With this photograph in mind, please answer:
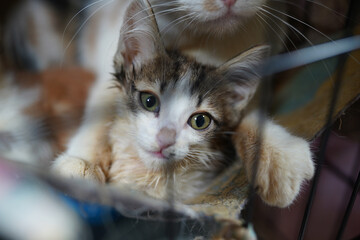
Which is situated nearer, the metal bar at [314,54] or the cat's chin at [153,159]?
the metal bar at [314,54]

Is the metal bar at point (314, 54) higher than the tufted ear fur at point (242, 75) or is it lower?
higher

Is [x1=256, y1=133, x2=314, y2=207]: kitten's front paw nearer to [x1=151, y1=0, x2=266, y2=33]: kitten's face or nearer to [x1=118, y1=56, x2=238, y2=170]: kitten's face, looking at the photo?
[x1=118, y1=56, x2=238, y2=170]: kitten's face

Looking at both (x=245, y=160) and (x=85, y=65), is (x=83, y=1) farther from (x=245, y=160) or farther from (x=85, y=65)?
(x=245, y=160)

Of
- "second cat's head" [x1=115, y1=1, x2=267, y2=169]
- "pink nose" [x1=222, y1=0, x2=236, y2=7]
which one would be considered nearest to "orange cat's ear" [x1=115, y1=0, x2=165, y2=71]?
"second cat's head" [x1=115, y1=1, x2=267, y2=169]

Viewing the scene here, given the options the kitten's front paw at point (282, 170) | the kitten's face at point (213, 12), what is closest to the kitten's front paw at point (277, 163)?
the kitten's front paw at point (282, 170)

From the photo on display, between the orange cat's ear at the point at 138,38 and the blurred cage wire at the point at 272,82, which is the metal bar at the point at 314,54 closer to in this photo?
the blurred cage wire at the point at 272,82

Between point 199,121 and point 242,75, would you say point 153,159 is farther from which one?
point 242,75

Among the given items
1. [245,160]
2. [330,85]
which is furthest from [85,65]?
[330,85]

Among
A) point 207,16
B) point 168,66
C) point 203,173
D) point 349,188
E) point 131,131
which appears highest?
point 207,16
